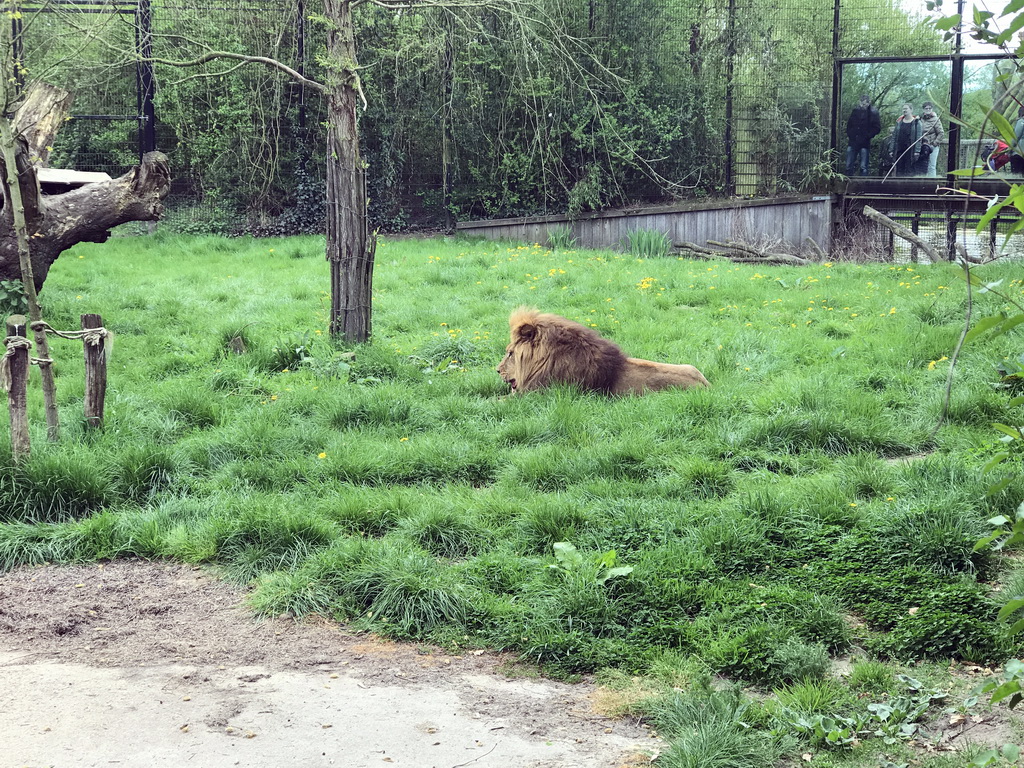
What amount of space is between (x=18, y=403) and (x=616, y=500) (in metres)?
3.48

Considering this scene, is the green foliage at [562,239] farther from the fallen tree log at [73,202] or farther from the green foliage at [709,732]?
the green foliage at [709,732]

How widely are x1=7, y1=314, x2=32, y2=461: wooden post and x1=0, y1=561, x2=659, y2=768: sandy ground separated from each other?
114 centimetres

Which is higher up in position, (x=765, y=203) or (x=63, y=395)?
(x=765, y=203)

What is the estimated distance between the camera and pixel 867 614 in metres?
4.12

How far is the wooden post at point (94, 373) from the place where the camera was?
19.7ft

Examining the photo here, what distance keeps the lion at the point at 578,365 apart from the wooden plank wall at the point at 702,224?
30.1ft

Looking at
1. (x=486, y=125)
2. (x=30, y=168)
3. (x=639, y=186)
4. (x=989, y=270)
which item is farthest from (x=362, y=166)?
(x=639, y=186)

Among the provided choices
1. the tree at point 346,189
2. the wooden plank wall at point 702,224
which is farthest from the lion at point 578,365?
the wooden plank wall at point 702,224

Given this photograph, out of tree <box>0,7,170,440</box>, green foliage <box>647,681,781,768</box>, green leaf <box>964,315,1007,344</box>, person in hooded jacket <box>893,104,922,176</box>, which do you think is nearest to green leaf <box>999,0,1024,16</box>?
green leaf <box>964,315,1007,344</box>

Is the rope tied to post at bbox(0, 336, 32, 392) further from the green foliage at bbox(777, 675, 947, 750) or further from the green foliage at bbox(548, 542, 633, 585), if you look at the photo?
the green foliage at bbox(777, 675, 947, 750)

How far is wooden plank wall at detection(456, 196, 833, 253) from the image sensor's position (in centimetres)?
1653

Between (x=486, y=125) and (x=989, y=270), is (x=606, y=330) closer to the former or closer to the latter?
(x=989, y=270)

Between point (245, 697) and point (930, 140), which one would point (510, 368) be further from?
point (930, 140)

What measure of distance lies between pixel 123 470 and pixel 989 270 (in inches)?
375
